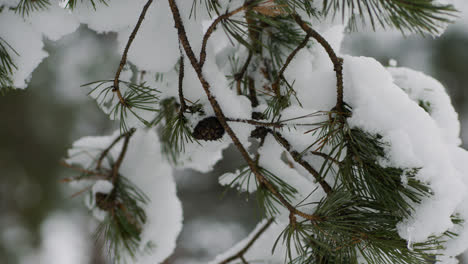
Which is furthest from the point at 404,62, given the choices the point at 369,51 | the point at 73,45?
the point at 73,45

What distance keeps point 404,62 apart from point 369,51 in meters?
0.46

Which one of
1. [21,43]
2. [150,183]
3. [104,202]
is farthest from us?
[150,183]

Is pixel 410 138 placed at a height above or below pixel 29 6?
below

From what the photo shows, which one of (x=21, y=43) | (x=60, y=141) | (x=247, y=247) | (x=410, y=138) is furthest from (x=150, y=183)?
(x=60, y=141)

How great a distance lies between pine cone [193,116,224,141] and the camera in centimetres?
55

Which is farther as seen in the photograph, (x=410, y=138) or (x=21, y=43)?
(x=21, y=43)

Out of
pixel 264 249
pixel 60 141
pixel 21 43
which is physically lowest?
pixel 264 249

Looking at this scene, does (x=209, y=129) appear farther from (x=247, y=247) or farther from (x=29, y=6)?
(x=29, y=6)

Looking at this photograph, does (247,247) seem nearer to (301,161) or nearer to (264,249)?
(264,249)

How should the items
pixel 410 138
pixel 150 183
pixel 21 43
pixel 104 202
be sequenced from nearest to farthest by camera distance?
pixel 410 138 < pixel 21 43 < pixel 104 202 < pixel 150 183

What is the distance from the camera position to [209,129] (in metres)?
0.55

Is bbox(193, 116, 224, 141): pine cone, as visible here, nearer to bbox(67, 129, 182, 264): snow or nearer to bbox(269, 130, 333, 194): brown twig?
bbox(269, 130, 333, 194): brown twig

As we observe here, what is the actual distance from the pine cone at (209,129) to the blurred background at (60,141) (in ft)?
8.89

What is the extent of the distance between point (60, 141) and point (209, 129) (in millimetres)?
3441
